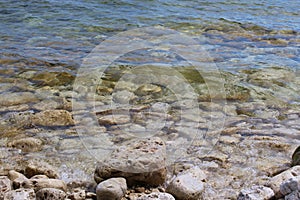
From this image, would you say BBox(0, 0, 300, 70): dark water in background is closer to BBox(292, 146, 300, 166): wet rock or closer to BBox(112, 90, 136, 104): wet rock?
BBox(112, 90, 136, 104): wet rock

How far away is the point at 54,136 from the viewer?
3758 mm

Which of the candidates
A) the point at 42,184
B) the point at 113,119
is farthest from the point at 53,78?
the point at 42,184

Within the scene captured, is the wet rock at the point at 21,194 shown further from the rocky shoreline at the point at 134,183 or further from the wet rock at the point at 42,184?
the wet rock at the point at 42,184

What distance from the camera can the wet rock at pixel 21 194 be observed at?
8.03 ft

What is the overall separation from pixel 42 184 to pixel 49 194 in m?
0.17

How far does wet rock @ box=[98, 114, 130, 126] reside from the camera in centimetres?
412

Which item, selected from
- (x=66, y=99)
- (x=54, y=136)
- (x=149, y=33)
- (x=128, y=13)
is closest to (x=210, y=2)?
(x=128, y=13)

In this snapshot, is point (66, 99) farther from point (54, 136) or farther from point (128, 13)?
point (128, 13)

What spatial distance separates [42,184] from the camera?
8.74 ft

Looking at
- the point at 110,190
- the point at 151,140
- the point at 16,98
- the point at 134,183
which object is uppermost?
the point at 151,140

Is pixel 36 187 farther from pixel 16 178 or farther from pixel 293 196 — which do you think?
pixel 293 196

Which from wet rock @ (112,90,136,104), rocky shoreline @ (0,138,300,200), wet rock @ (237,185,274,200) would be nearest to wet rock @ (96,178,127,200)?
rocky shoreline @ (0,138,300,200)

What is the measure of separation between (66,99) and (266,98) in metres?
2.65

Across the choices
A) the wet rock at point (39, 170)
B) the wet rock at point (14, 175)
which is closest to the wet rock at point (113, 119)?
the wet rock at point (39, 170)
